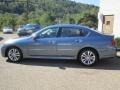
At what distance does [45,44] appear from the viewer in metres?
11.1

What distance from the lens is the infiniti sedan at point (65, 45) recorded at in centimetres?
1091

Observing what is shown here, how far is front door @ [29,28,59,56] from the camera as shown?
36.5 ft

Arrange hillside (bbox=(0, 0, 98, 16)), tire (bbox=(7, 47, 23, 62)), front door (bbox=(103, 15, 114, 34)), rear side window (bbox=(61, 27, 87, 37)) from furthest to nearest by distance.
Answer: hillside (bbox=(0, 0, 98, 16)), front door (bbox=(103, 15, 114, 34)), tire (bbox=(7, 47, 23, 62)), rear side window (bbox=(61, 27, 87, 37))

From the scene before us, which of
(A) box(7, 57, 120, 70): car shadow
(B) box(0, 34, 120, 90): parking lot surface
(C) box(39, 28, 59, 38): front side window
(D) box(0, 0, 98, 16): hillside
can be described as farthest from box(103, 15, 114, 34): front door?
(D) box(0, 0, 98, 16): hillside

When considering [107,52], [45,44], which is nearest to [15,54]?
[45,44]

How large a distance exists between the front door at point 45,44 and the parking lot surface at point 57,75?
43 cm

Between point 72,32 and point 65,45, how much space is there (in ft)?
1.92

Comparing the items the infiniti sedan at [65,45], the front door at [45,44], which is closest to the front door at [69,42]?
the infiniti sedan at [65,45]

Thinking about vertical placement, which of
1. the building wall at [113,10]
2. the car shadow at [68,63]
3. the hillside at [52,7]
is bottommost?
the car shadow at [68,63]

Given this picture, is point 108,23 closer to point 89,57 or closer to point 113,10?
point 113,10

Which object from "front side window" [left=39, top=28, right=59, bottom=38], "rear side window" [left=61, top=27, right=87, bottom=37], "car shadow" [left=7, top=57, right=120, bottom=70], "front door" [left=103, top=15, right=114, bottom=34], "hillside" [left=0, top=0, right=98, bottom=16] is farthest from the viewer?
"hillside" [left=0, top=0, right=98, bottom=16]

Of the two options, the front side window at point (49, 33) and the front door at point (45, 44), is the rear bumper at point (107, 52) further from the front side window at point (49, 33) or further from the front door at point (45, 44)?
the front side window at point (49, 33)

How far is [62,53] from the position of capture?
36.5 feet

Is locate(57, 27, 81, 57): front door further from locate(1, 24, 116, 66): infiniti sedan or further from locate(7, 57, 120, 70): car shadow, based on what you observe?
locate(7, 57, 120, 70): car shadow
